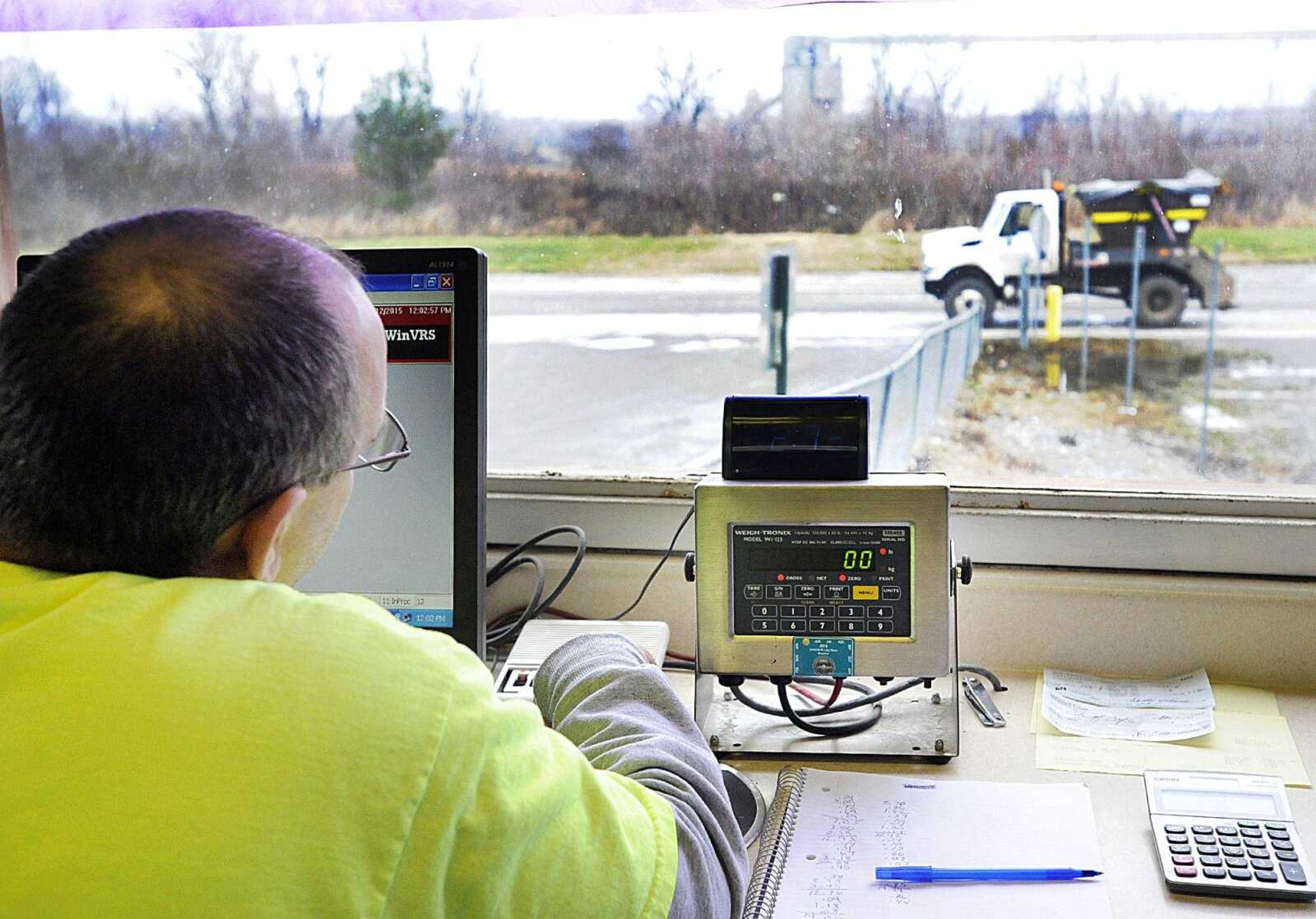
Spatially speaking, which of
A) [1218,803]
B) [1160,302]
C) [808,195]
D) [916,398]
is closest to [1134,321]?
[1160,302]

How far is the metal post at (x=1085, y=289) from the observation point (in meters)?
1.41

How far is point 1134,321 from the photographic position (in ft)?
4.67

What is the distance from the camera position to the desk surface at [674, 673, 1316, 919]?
90 cm

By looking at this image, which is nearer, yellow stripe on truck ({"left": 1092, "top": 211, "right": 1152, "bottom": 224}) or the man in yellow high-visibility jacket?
the man in yellow high-visibility jacket

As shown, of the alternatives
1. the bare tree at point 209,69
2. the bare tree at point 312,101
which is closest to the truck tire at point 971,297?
the bare tree at point 312,101

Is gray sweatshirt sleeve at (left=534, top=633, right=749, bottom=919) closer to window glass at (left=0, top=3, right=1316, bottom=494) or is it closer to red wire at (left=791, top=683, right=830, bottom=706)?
red wire at (left=791, top=683, right=830, bottom=706)

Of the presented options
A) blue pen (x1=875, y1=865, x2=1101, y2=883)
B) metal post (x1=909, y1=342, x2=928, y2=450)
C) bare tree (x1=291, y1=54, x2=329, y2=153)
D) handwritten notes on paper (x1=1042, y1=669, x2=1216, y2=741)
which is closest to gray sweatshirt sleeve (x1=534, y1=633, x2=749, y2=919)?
blue pen (x1=875, y1=865, x2=1101, y2=883)

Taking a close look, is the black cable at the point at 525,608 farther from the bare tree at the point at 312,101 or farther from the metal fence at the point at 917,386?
the bare tree at the point at 312,101

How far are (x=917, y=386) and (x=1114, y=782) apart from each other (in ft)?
1.79

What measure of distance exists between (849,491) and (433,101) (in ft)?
2.43

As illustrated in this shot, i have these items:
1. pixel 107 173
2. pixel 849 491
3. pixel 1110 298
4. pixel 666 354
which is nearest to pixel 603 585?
pixel 666 354

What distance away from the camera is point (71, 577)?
0.62 metres

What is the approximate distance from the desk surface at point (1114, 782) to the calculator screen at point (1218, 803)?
0.03 m

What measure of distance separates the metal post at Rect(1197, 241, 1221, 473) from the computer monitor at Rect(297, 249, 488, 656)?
0.82 meters
